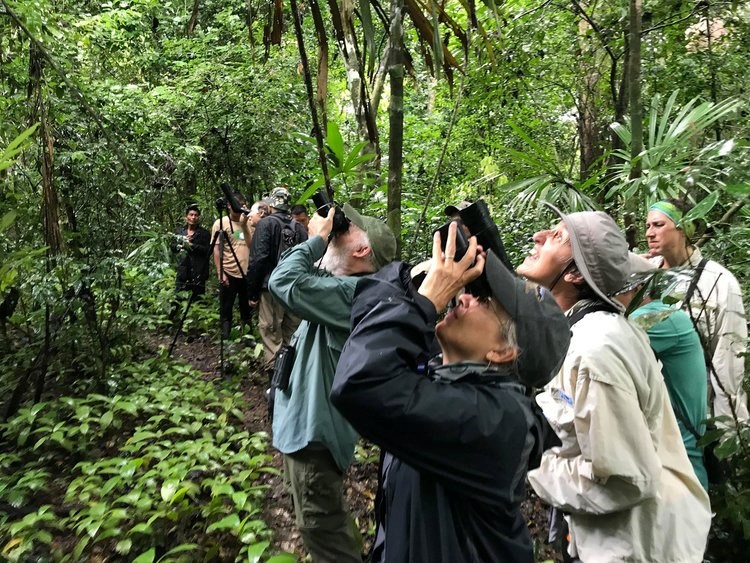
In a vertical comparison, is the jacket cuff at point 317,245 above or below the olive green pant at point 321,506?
above

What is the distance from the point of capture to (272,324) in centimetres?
546

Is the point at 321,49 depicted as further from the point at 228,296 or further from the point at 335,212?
the point at 228,296

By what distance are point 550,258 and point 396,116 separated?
1240mm

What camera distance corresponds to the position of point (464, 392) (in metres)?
1.17

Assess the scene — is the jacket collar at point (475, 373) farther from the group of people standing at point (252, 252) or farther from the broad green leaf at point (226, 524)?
the group of people standing at point (252, 252)

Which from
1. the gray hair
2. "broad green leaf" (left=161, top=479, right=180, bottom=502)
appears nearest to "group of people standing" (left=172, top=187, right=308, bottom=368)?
"broad green leaf" (left=161, top=479, right=180, bottom=502)

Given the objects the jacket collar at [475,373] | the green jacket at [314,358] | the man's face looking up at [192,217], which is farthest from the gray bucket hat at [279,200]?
the jacket collar at [475,373]

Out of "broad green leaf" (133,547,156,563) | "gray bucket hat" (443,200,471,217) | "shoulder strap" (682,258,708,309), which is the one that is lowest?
"broad green leaf" (133,547,156,563)

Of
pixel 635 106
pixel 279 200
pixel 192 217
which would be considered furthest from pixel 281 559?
pixel 192 217

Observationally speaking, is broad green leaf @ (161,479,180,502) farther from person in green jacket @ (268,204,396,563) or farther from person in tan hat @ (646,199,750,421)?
person in tan hat @ (646,199,750,421)

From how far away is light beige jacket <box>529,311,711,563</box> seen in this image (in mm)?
1483

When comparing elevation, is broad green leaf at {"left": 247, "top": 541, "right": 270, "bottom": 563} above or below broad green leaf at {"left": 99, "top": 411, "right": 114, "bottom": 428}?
below

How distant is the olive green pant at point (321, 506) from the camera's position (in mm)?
2396

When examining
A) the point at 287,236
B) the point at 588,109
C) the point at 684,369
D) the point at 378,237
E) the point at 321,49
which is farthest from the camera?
the point at 588,109
